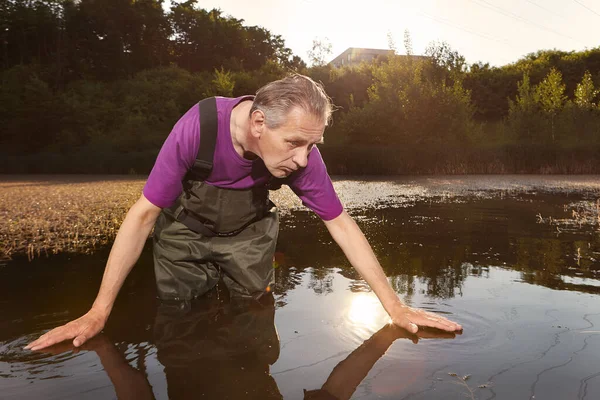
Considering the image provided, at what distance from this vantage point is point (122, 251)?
2.55m

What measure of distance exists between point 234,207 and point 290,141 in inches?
33.1

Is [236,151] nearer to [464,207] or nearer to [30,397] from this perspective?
[30,397]

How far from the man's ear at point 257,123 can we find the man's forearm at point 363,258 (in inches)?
30.3

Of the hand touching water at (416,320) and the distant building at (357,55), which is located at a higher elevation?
the distant building at (357,55)

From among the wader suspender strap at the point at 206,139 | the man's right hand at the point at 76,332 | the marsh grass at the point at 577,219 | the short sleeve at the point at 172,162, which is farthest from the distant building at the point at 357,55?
the man's right hand at the point at 76,332

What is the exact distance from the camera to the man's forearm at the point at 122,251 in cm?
254

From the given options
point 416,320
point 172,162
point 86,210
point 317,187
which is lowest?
point 86,210

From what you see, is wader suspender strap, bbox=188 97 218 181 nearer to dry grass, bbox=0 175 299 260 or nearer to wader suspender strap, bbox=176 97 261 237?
wader suspender strap, bbox=176 97 261 237

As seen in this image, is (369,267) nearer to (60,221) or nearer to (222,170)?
(222,170)

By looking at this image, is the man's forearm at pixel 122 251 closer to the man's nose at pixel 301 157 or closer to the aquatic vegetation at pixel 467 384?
the man's nose at pixel 301 157

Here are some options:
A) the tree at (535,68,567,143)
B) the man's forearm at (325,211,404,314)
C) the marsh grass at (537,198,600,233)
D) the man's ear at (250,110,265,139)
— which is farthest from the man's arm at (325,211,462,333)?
the tree at (535,68,567,143)

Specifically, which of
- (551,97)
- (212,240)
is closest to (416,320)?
(212,240)

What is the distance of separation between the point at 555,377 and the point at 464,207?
7.30m

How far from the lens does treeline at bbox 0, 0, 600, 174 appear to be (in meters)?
21.5
